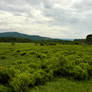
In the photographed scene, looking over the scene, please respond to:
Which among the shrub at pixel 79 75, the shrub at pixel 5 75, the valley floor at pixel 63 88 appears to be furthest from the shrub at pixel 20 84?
the shrub at pixel 79 75

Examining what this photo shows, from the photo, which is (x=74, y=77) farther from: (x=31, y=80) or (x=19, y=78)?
(x=19, y=78)

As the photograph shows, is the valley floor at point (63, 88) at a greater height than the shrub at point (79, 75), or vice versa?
the shrub at point (79, 75)

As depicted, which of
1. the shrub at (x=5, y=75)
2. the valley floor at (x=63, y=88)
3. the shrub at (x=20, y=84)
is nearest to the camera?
the shrub at (x=20, y=84)

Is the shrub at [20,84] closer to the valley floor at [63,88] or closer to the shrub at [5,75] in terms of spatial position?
the valley floor at [63,88]

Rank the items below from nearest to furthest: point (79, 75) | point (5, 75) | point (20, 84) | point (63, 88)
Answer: point (20, 84)
point (63, 88)
point (5, 75)
point (79, 75)

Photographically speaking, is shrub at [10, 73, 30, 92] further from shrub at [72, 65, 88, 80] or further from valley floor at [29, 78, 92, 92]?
shrub at [72, 65, 88, 80]

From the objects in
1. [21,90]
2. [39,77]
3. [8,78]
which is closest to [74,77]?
[39,77]

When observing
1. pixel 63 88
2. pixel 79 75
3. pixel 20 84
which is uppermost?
pixel 20 84

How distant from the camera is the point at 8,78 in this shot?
620 cm

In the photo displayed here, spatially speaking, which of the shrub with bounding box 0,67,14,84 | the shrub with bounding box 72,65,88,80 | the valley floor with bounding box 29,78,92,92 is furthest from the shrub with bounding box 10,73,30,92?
the shrub with bounding box 72,65,88,80

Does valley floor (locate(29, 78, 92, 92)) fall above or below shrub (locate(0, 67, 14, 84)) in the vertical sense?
below

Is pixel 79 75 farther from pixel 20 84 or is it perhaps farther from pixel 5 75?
pixel 5 75

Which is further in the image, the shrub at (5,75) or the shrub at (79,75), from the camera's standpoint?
the shrub at (79,75)

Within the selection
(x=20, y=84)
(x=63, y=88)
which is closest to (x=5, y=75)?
(x=20, y=84)
